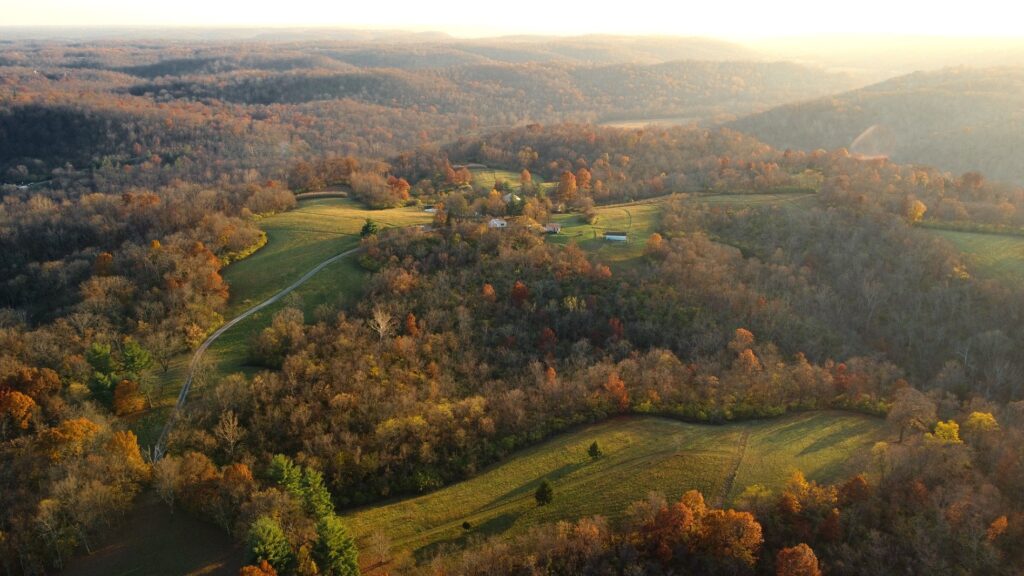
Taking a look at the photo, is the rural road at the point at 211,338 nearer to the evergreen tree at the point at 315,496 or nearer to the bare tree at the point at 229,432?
the bare tree at the point at 229,432

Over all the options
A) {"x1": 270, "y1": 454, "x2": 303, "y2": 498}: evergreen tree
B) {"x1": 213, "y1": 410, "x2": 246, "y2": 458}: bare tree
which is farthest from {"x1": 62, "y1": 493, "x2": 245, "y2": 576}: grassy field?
{"x1": 213, "y1": 410, "x2": 246, "y2": 458}: bare tree

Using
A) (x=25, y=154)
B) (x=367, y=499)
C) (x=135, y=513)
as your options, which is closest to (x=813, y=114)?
(x=367, y=499)

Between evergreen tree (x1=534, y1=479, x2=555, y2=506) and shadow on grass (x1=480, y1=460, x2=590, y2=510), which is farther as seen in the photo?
shadow on grass (x1=480, y1=460, x2=590, y2=510)

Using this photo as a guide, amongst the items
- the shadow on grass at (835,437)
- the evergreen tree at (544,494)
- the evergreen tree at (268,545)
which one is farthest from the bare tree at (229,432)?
the shadow on grass at (835,437)

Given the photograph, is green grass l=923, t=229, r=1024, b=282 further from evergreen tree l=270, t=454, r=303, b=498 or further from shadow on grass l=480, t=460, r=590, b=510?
evergreen tree l=270, t=454, r=303, b=498

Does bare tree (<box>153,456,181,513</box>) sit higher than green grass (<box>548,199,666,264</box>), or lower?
lower

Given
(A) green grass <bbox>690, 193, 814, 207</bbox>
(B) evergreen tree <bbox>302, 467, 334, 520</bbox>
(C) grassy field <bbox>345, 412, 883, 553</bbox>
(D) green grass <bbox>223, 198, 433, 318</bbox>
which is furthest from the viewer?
(A) green grass <bbox>690, 193, 814, 207</bbox>
